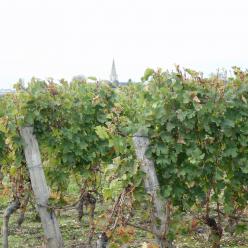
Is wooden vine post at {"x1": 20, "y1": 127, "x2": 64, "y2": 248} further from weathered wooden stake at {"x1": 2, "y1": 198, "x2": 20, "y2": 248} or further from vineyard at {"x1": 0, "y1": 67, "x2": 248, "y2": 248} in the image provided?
weathered wooden stake at {"x1": 2, "y1": 198, "x2": 20, "y2": 248}

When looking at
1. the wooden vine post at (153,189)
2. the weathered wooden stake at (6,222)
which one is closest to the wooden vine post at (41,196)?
the weathered wooden stake at (6,222)

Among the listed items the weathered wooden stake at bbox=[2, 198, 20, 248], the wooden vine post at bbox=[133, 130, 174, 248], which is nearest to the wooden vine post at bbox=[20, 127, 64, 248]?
the weathered wooden stake at bbox=[2, 198, 20, 248]

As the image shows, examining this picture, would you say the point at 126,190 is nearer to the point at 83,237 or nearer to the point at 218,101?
the point at 218,101

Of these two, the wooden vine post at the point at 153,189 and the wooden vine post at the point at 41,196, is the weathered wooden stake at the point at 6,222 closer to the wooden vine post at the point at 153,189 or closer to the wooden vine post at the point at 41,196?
the wooden vine post at the point at 41,196

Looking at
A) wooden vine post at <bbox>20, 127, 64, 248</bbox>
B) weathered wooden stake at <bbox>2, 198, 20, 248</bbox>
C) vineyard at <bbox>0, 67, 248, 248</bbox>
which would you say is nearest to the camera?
vineyard at <bbox>0, 67, 248, 248</bbox>

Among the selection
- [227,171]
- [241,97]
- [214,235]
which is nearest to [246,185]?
[227,171]

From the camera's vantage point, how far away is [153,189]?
178 inches

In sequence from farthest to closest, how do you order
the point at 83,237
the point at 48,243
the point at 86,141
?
the point at 83,237 < the point at 86,141 < the point at 48,243

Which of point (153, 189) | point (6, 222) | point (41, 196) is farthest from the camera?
point (6, 222)

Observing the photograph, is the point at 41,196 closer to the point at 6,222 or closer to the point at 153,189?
the point at 6,222

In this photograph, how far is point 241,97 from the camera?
453cm

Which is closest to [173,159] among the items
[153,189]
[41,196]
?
[153,189]

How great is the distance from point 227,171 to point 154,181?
2.68ft

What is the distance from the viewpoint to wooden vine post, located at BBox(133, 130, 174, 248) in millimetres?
4484
